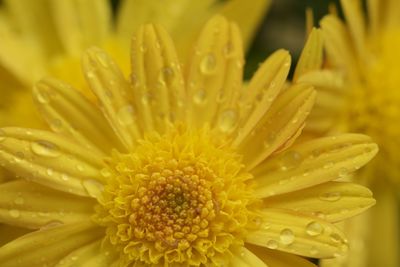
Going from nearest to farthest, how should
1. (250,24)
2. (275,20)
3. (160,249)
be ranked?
(160,249) < (250,24) < (275,20)

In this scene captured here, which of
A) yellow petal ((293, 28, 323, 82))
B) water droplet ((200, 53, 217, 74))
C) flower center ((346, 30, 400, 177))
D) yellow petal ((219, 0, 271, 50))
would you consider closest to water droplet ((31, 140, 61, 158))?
water droplet ((200, 53, 217, 74))

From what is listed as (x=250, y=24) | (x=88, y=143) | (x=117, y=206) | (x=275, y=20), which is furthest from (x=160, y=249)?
(x=275, y=20)

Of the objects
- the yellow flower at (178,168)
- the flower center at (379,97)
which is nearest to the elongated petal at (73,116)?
the yellow flower at (178,168)

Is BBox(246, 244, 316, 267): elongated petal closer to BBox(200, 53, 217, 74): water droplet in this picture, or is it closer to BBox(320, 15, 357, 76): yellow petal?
BBox(200, 53, 217, 74): water droplet

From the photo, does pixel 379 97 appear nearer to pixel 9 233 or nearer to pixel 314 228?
pixel 314 228

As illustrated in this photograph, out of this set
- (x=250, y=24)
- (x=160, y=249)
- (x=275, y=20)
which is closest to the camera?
(x=160, y=249)

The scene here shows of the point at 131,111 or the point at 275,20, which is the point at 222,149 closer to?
the point at 131,111

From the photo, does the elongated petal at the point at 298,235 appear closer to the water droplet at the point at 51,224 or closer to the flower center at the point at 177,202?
the flower center at the point at 177,202
